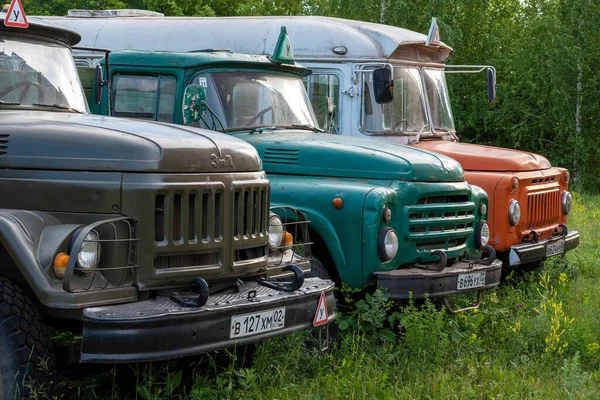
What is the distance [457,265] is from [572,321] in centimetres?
95

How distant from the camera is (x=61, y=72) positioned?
6195 mm

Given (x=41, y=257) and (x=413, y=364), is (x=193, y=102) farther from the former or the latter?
(x=41, y=257)

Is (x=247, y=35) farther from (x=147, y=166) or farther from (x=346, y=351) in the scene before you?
(x=147, y=166)

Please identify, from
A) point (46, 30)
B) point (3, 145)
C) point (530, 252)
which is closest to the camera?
point (3, 145)

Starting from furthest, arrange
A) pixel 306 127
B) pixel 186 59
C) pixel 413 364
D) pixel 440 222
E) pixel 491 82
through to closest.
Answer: pixel 491 82 < pixel 306 127 < pixel 186 59 < pixel 440 222 < pixel 413 364

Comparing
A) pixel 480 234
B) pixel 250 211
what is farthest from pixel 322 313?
pixel 480 234

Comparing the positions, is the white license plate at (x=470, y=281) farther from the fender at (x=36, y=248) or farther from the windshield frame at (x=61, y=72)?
the fender at (x=36, y=248)

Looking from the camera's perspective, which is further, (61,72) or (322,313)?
(61,72)

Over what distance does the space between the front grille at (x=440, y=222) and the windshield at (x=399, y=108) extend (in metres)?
2.38

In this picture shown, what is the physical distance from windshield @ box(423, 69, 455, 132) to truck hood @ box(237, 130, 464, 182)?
9.97 ft

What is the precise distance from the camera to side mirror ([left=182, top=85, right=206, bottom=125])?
739 cm

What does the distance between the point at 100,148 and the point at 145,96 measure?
3001 mm

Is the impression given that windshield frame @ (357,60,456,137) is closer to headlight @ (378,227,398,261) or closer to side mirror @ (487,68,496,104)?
side mirror @ (487,68,496,104)

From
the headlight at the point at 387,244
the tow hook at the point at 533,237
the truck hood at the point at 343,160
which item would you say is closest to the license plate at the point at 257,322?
the headlight at the point at 387,244
